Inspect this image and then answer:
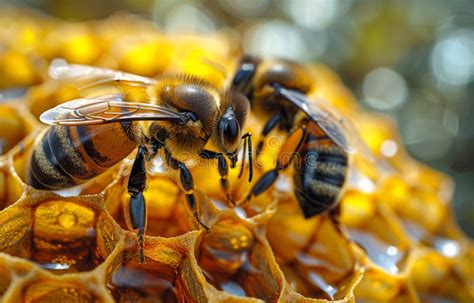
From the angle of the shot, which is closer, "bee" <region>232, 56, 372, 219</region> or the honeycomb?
the honeycomb

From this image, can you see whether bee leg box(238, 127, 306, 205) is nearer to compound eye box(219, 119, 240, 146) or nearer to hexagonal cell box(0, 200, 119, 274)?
compound eye box(219, 119, 240, 146)

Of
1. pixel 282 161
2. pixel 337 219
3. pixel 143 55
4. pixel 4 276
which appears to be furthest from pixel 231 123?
pixel 143 55

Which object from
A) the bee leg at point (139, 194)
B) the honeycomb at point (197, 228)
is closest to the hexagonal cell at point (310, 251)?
the honeycomb at point (197, 228)

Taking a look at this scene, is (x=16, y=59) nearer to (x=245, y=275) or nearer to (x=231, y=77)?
(x=231, y=77)

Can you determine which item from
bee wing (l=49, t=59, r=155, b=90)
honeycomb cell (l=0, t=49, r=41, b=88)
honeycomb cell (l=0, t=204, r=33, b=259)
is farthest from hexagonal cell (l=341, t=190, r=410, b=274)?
honeycomb cell (l=0, t=49, r=41, b=88)

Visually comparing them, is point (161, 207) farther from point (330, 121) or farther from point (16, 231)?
point (330, 121)

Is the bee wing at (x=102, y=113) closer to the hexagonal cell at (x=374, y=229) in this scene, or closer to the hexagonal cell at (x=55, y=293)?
the hexagonal cell at (x=55, y=293)
